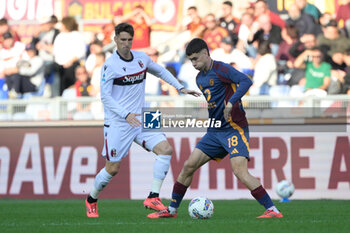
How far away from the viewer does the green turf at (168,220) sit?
7.36 m

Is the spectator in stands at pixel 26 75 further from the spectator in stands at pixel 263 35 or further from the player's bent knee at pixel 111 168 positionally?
the player's bent knee at pixel 111 168

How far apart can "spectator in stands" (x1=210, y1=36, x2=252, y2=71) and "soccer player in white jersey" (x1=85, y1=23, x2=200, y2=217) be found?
19.8 ft

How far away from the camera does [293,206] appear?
11.3 meters

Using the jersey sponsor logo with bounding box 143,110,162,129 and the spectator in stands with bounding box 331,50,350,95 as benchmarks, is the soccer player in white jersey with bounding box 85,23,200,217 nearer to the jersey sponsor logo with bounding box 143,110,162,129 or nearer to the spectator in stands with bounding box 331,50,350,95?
the jersey sponsor logo with bounding box 143,110,162,129

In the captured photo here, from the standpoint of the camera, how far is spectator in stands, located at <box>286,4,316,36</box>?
50.9ft

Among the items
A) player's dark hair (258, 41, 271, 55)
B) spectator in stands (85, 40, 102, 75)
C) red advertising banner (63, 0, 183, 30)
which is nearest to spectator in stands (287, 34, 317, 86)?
player's dark hair (258, 41, 271, 55)

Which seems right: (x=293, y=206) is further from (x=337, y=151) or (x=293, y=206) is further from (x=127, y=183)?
(x=127, y=183)

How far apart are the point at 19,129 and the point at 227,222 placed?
7394 mm

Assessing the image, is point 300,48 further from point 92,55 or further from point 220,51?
point 92,55

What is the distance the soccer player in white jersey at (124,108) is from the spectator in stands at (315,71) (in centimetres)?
598

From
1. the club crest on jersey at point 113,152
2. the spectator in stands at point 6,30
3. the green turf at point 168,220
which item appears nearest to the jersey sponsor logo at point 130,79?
the club crest on jersey at point 113,152

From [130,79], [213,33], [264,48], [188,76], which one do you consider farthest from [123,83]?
[213,33]

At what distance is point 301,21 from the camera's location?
15.6 meters

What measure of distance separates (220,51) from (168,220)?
25.4 ft
